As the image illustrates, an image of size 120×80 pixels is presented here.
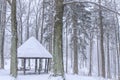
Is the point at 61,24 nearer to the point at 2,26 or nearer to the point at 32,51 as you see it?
the point at 32,51

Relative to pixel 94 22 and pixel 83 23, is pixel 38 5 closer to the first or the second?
pixel 94 22

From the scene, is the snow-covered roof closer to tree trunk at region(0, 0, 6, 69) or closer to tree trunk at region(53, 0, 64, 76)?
tree trunk at region(0, 0, 6, 69)

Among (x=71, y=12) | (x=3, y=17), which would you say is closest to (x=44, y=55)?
(x=71, y=12)

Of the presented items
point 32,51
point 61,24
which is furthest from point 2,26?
point 61,24

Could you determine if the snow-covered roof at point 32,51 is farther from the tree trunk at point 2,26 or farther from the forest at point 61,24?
the tree trunk at point 2,26

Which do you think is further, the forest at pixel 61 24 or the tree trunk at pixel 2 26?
the tree trunk at pixel 2 26

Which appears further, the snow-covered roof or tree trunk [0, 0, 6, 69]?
tree trunk [0, 0, 6, 69]

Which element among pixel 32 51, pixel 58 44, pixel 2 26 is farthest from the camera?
pixel 2 26

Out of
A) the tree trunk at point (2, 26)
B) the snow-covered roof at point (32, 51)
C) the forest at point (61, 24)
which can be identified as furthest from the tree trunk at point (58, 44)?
the tree trunk at point (2, 26)

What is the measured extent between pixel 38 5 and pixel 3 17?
10.8 metres

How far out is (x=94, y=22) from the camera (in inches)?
1553

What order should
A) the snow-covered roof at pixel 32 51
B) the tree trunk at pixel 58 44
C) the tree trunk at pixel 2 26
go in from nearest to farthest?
the tree trunk at pixel 58 44 → the snow-covered roof at pixel 32 51 → the tree trunk at pixel 2 26

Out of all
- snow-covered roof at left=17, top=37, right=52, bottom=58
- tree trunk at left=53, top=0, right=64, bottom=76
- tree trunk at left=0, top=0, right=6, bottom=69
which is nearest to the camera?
tree trunk at left=53, top=0, right=64, bottom=76

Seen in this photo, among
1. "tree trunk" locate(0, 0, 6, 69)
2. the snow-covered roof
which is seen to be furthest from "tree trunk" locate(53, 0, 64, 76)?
"tree trunk" locate(0, 0, 6, 69)
